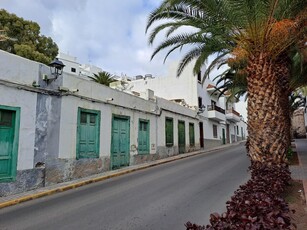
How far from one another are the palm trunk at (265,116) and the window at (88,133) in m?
7.59

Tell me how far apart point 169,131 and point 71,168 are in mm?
10962

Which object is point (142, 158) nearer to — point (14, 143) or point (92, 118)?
point (92, 118)

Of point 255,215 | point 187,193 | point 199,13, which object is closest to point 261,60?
point 199,13

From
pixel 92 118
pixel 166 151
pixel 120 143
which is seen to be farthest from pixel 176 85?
pixel 92 118

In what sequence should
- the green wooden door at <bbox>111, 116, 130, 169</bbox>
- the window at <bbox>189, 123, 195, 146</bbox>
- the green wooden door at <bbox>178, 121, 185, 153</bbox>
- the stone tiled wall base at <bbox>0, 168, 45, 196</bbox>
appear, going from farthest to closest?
the window at <bbox>189, 123, 195, 146</bbox>, the green wooden door at <bbox>178, 121, 185, 153</bbox>, the green wooden door at <bbox>111, 116, 130, 169</bbox>, the stone tiled wall base at <bbox>0, 168, 45, 196</bbox>

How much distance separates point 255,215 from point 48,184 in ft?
29.7

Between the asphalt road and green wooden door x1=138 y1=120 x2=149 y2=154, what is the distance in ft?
21.0

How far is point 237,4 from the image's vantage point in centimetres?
688

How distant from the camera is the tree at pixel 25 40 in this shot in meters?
22.3

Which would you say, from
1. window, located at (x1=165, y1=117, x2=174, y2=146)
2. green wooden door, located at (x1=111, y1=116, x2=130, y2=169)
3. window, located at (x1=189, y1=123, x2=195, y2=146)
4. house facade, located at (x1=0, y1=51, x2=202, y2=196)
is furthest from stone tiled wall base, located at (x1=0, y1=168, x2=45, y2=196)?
window, located at (x1=189, y1=123, x2=195, y2=146)

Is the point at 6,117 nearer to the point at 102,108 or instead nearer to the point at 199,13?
the point at 102,108

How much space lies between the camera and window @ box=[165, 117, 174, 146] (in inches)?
838

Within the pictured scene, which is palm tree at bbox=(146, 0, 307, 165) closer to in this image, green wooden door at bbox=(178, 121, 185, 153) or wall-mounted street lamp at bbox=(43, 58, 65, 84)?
wall-mounted street lamp at bbox=(43, 58, 65, 84)

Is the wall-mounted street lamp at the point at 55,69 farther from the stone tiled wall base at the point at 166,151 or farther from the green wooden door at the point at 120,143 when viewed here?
the stone tiled wall base at the point at 166,151
